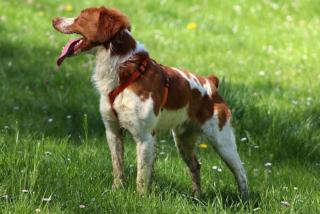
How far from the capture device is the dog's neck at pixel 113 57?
4.76m

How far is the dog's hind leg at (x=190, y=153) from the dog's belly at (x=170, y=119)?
25 centimetres

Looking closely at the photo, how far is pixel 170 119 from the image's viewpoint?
16.5ft

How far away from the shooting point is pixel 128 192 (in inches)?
185

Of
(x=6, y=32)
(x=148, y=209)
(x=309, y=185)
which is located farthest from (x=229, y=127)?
(x=6, y=32)

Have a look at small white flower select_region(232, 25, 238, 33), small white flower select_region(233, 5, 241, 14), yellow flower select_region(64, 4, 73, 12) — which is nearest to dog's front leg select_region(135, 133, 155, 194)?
small white flower select_region(232, 25, 238, 33)

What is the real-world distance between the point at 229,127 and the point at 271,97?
2851mm

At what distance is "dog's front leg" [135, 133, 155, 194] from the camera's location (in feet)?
15.6

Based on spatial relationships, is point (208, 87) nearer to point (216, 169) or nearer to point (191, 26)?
point (216, 169)

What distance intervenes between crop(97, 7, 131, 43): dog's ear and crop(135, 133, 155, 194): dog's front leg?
29.6 inches

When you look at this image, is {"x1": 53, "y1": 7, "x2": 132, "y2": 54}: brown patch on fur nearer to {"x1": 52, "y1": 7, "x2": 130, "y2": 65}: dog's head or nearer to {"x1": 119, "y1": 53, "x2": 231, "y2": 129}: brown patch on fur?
{"x1": 52, "y1": 7, "x2": 130, "y2": 65}: dog's head

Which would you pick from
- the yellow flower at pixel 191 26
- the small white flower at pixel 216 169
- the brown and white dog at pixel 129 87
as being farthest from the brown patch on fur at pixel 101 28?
the yellow flower at pixel 191 26

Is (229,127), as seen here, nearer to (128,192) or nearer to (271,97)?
(128,192)

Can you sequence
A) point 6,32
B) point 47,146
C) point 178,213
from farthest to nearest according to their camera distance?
1. point 6,32
2. point 47,146
3. point 178,213

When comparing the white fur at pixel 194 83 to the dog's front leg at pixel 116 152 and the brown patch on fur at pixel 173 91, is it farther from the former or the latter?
the dog's front leg at pixel 116 152
